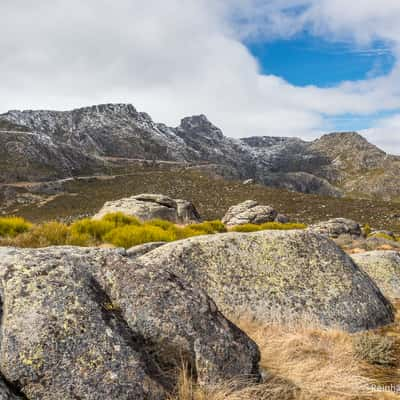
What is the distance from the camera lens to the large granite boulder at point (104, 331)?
3.47m

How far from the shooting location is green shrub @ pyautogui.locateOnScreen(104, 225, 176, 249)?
43.5 ft

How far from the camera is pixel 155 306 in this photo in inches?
173

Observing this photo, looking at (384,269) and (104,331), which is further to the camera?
(384,269)

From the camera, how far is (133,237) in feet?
44.2

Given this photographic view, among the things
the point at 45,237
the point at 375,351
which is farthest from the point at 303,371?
the point at 45,237

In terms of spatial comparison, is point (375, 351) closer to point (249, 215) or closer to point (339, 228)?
point (339, 228)

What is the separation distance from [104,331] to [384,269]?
10.3m

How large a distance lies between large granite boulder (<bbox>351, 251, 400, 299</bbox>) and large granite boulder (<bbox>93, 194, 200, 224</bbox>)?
1930 cm

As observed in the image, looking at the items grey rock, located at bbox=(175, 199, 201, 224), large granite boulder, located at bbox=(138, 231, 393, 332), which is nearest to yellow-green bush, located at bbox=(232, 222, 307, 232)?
grey rock, located at bbox=(175, 199, 201, 224)

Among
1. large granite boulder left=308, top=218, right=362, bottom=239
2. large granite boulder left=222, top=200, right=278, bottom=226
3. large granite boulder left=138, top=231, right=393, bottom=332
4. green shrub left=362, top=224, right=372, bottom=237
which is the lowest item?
green shrub left=362, top=224, right=372, bottom=237

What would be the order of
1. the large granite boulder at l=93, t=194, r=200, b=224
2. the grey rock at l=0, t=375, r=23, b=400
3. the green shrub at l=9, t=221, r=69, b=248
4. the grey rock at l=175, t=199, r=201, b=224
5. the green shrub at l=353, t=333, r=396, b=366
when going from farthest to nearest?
the grey rock at l=175, t=199, r=201, b=224, the large granite boulder at l=93, t=194, r=200, b=224, the green shrub at l=9, t=221, r=69, b=248, the green shrub at l=353, t=333, r=396, b=366, the grey rock at l=0, t=375, r=23, b=400

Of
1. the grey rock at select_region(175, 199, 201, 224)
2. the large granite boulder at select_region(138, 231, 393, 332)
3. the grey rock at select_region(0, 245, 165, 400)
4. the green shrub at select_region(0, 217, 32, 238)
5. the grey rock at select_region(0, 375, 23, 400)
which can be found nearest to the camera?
the grey rock at select_region(0, 375, 23, 400)

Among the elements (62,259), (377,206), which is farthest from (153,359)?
(377,206)

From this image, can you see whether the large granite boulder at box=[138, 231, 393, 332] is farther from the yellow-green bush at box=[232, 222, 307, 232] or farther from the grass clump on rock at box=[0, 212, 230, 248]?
the yellow-green bush at box=[232, 222, 307, 232]
